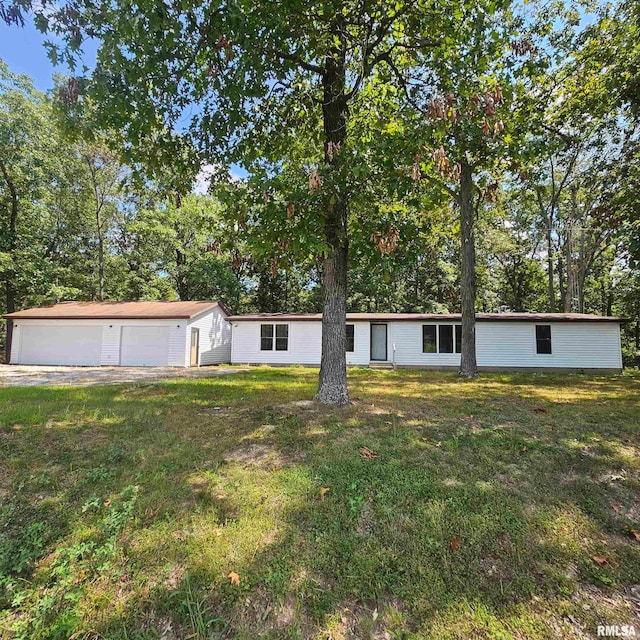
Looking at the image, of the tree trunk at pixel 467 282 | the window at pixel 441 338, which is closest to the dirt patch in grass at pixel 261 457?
the tree trunk at pixel 467 282

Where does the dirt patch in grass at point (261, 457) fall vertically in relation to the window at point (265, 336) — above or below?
below

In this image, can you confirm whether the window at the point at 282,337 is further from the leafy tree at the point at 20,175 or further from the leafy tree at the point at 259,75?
the leafy tree at the point at 20,175

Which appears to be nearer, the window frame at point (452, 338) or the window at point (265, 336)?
the window frame at point (452, 338)

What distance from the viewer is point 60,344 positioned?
1645cm

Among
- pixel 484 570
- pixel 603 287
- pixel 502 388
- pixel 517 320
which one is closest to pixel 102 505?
pixel 484 570

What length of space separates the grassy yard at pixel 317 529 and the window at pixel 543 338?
10933 millimetres

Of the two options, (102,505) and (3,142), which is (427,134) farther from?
(3,142)

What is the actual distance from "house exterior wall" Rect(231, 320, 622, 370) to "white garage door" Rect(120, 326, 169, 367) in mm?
4185

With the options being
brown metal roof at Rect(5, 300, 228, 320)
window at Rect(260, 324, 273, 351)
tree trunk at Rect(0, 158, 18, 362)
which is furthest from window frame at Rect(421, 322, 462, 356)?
tree trunk at Rect(0, 158, 18, 362)

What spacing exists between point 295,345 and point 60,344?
10.7 meters

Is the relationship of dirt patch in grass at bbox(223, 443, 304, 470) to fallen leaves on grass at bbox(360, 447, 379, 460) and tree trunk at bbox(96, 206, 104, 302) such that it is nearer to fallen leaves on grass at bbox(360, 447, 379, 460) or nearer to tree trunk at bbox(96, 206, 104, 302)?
fallen leaves on grass at bbox(360, 447, 379, 460)

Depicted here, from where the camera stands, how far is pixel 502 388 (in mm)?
8758

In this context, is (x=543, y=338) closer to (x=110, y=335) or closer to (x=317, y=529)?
(x=317, y=529)

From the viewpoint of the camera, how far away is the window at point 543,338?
48.5 feet
